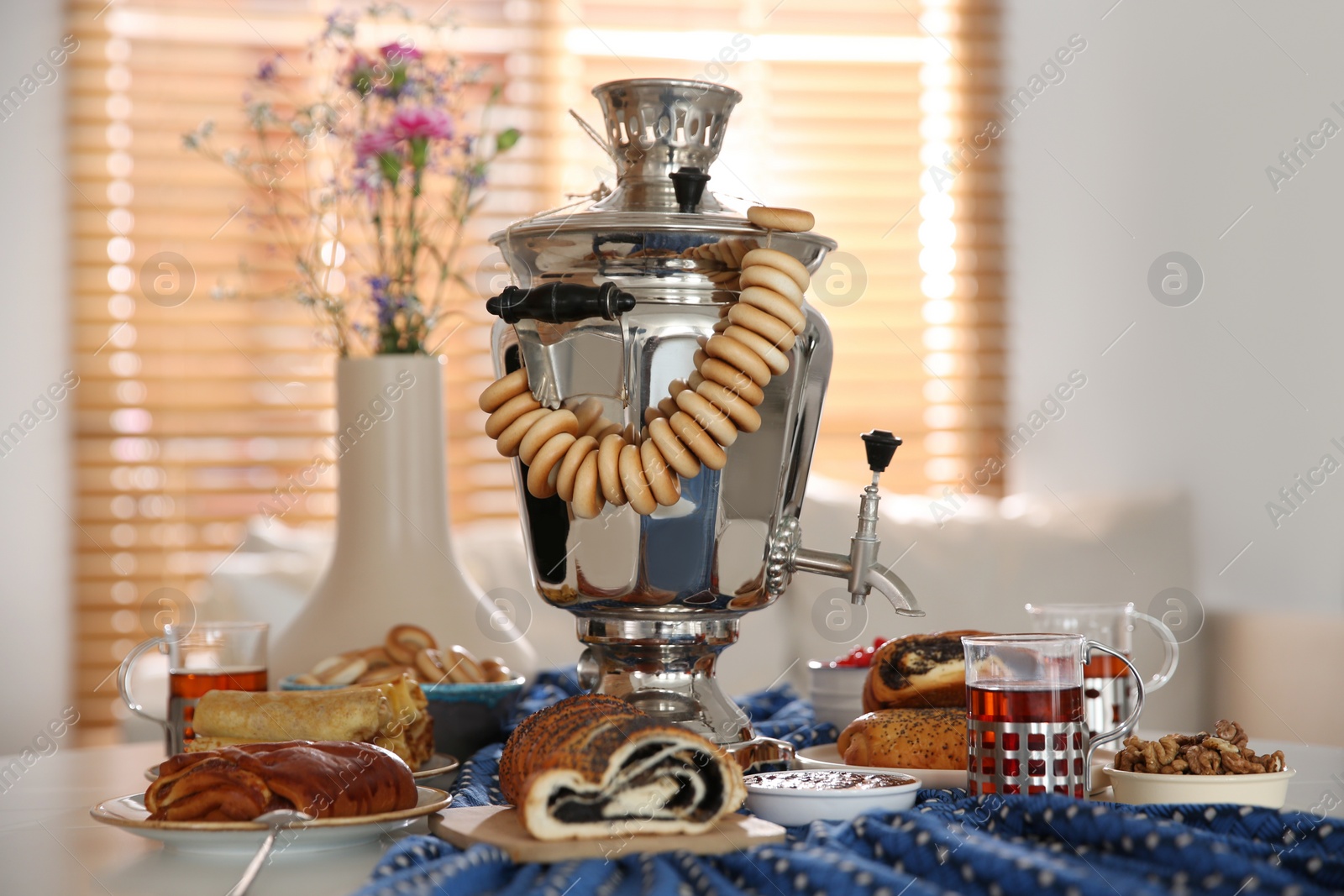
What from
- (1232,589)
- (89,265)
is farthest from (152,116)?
(1232,589)

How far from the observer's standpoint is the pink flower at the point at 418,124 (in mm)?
1283

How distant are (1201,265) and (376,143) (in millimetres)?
1348

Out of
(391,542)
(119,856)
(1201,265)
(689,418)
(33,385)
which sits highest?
(1201,265)

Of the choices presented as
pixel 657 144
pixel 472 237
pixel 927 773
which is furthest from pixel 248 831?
pixel 472 237

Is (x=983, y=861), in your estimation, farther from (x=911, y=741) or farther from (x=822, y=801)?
(x=911, y=741)

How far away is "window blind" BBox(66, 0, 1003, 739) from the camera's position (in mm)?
2588

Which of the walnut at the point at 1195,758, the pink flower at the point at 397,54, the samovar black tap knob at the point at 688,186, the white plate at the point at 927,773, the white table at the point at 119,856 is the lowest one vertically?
the white table at the point at 119,856

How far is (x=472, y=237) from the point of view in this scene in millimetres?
2688

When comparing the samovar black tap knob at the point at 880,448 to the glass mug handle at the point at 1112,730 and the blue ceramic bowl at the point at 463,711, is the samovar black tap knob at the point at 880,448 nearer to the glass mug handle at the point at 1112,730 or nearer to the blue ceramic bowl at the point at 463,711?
the glass mug handle at the point at 1112,730

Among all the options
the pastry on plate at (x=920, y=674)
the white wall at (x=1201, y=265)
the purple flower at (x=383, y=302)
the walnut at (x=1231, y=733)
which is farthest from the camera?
the white wall at (x=1201, y=265)

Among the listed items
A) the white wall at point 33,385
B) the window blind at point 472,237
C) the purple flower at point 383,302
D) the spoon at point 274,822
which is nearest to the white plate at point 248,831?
the spoon at point 274,822

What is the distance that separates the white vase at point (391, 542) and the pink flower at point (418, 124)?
0.24 m

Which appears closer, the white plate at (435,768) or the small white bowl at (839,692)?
the white plate at (435,768)

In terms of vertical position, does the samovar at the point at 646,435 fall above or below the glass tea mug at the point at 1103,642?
above
